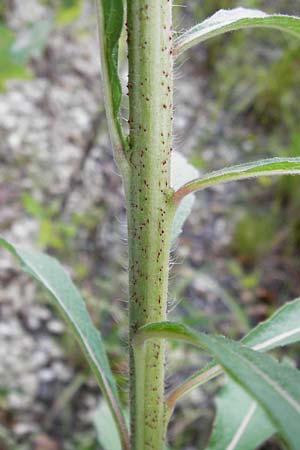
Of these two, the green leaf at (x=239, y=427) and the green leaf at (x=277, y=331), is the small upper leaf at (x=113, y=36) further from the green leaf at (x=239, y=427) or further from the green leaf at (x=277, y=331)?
the green leaf at (x=239, y=427)

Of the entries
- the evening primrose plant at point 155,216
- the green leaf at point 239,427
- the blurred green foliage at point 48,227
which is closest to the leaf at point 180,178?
the evening primrose plant at point 155,216

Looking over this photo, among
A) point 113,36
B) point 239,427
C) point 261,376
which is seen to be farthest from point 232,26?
point 239,427

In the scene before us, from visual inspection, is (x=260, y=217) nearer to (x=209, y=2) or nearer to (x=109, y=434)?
(x=209, y=2)

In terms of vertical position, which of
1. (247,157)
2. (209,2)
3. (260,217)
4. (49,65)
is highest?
(209,2)

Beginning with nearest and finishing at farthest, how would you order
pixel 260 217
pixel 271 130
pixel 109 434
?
pixel 109 434
pixel 260 217
pixel 271 130

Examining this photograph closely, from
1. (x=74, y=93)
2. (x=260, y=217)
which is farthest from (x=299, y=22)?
(x=74, y=93)

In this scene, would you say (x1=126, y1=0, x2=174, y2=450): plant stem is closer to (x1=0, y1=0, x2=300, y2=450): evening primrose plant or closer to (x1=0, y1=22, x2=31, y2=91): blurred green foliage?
(x1=0, y1=0, x2=300, y2=450): evening primrose plant

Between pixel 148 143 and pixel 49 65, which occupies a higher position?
pixel 49 65
